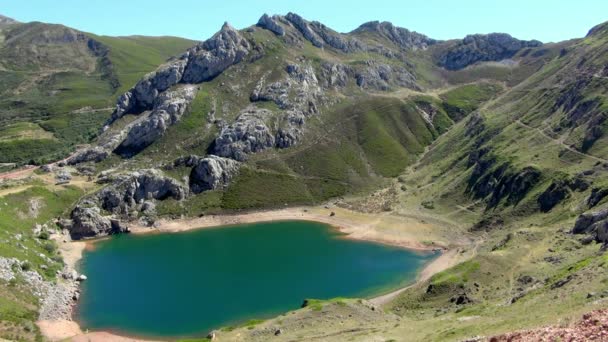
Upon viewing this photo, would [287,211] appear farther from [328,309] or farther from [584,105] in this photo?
[584,105]

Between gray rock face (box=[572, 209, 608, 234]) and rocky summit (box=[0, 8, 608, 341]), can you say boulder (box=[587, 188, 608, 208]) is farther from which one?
gray rock face (box=[572, 209, 608, 234])

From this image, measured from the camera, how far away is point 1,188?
6329 inches

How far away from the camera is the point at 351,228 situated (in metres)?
158

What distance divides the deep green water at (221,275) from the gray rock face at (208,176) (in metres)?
32.6

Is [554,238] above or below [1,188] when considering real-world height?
below

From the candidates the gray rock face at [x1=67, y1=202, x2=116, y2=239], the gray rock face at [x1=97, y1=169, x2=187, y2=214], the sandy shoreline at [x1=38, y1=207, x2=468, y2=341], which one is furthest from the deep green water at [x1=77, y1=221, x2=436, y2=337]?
the gray rock face at [x1=97, y1=169, x2=187, y2=214]

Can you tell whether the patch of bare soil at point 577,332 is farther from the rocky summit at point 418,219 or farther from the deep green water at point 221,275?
the deep green water at point 221,275

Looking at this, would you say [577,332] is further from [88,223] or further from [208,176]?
[208,176]

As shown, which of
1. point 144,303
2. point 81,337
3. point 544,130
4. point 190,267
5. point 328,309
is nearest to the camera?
point 328,309

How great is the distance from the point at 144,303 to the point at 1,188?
90.8 meters

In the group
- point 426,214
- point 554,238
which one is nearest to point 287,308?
point 554,238

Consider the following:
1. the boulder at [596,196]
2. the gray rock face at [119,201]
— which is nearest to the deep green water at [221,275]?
the gray rock face at [119,201]

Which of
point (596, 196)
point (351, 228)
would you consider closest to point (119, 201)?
point (351, 228)

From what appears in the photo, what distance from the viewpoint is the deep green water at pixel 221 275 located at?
319ft
